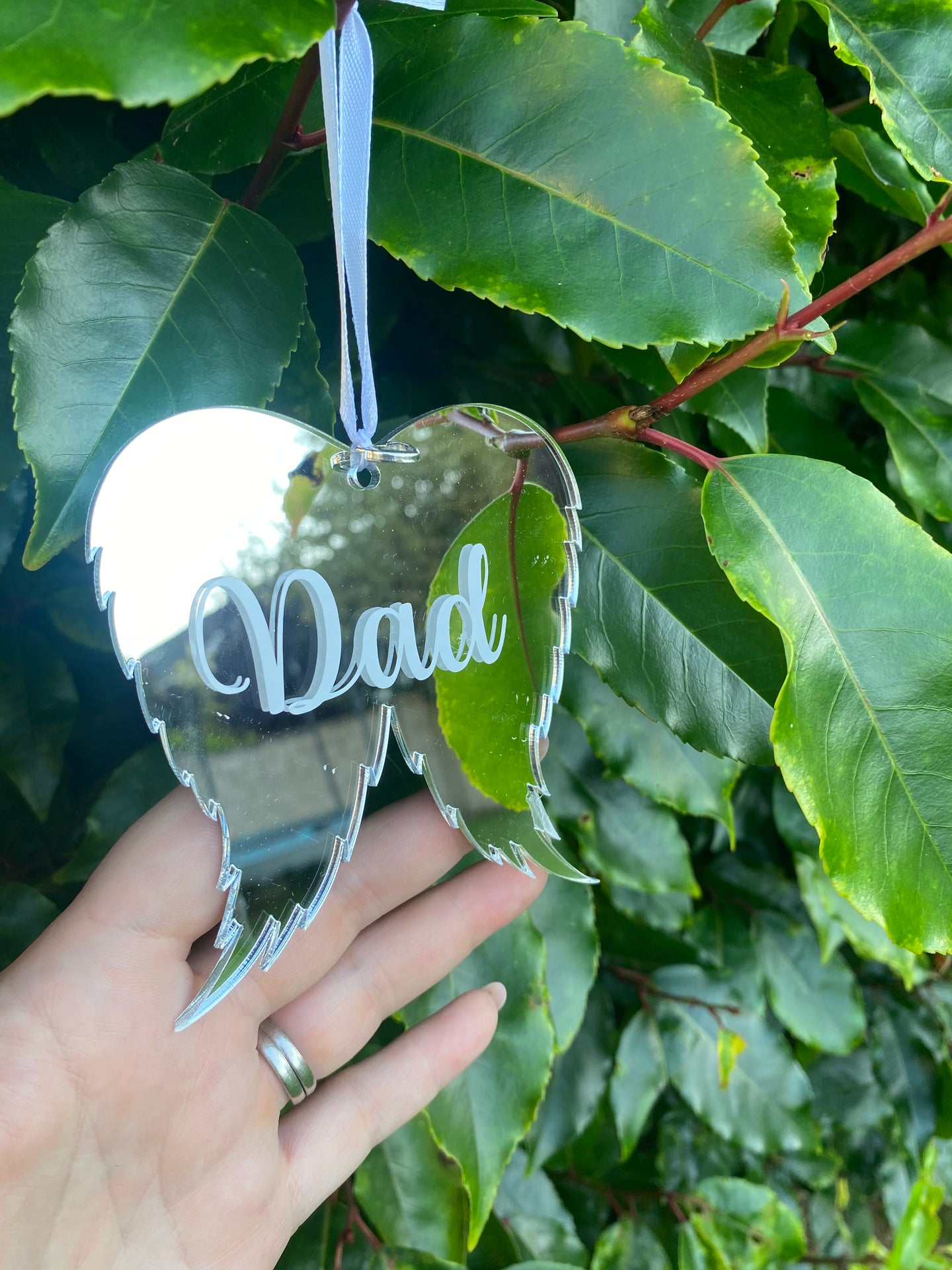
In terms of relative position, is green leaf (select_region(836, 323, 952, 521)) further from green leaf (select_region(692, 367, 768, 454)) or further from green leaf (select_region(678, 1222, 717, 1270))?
green leaf (select_region(678, 1222, 717, 1270))

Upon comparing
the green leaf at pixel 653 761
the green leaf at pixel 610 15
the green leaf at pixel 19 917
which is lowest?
the green leaf at pixel 19 917

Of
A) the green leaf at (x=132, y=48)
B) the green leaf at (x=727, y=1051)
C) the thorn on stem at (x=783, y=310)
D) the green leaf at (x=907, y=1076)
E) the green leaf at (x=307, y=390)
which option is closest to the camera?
the green leaf at (x=132, y=48)

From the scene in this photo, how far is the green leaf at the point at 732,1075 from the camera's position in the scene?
1.02 metres

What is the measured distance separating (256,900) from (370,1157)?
1.53ft

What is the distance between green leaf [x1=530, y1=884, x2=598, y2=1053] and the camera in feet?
2.66

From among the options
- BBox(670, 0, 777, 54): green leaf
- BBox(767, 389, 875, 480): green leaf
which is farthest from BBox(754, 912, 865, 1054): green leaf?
BBox(670, 0, 777, 54): green leaf

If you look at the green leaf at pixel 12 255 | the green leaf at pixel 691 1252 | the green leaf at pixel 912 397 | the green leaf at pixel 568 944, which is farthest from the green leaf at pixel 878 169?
the green leaf at pixel 691 1252

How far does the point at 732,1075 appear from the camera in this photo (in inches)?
40.9

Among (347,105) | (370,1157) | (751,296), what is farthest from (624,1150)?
(347,105)

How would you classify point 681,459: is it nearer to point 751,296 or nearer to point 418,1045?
point 751,296

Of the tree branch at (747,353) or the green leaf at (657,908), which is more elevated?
the tree branch at (747,353)

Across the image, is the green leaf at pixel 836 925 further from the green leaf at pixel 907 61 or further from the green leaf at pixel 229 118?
the green leaf at pixel 229 118

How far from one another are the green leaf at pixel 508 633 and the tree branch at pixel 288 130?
0.23 m

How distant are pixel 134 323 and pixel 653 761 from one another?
507 millimetres
